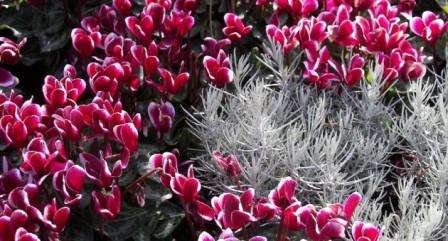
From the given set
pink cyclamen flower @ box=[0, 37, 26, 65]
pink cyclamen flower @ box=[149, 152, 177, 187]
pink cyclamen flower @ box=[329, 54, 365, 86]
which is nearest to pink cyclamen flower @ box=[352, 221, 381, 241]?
pink cyclamen flower @ box=[149, 152, 177, 187]

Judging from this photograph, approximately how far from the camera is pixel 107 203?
191 centimetres

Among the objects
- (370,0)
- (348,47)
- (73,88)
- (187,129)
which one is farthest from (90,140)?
(370,0)

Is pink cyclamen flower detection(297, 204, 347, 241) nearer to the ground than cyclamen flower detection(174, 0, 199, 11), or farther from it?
nearer to the ground

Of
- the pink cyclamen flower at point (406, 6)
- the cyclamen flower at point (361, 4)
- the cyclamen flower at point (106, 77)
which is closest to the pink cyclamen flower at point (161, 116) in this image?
the cyclamen flower at point (106, 77)

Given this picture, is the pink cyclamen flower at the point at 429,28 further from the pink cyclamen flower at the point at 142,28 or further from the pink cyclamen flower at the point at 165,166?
the pink cyclamen flower at the point at 165,166

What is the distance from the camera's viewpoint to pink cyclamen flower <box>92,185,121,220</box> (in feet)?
6.24

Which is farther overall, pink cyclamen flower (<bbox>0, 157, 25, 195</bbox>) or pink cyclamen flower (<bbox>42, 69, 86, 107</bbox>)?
pink cyclamen flower (<bbox>42, 69, 86, 107</bbox>)

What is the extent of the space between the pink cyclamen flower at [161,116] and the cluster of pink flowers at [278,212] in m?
0.32

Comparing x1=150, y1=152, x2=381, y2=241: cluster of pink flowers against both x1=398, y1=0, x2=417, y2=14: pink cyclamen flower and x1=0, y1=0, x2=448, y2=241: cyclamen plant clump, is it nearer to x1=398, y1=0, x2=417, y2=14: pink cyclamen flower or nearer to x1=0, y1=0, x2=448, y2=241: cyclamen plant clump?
x1=0, y1=0, x2=448, y2=241: cyclamen plant clump

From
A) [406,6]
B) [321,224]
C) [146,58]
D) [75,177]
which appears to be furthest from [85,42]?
[406,6]

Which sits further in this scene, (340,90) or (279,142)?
(340,90)

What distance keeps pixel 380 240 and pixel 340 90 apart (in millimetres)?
761

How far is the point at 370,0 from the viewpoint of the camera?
276 centimetres

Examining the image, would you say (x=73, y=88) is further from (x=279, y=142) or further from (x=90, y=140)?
(x=279, y=142)
